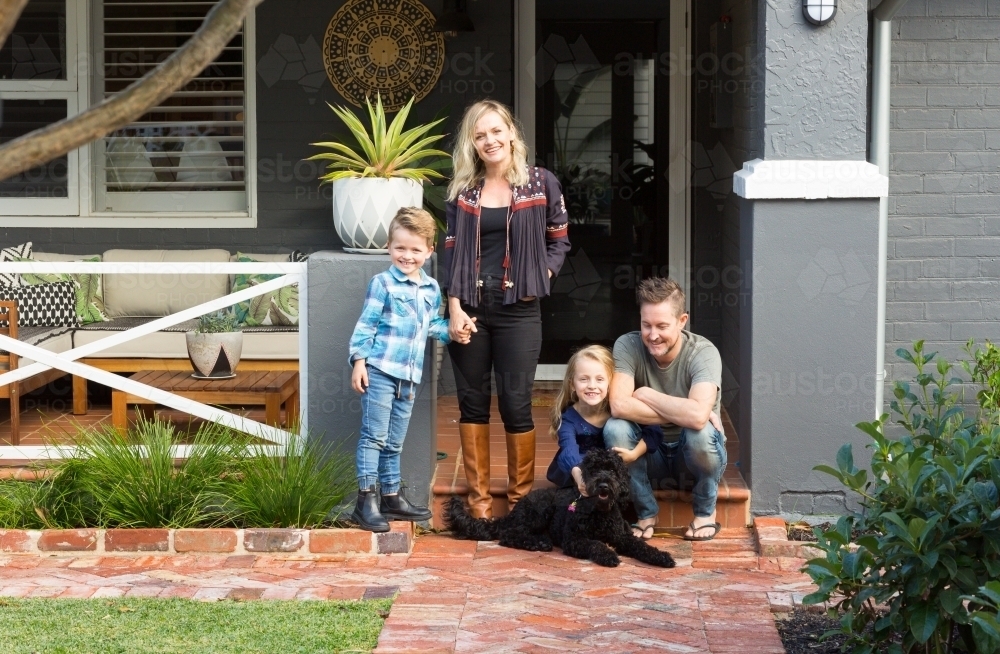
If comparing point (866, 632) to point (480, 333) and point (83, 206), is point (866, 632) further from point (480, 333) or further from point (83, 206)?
point (83, 206)

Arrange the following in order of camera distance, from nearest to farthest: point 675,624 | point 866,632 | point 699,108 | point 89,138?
point 89,138
point 866,632
point 675,624
point 699,108

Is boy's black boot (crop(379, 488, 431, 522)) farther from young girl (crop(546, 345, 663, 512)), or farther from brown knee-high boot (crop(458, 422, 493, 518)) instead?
young girl (crop(546, 345, 663, 512))

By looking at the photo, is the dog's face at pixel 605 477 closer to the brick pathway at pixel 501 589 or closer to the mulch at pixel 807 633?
the brick pathway at pixel 501 589

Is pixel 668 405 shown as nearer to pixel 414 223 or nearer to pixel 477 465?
pixel 477 465

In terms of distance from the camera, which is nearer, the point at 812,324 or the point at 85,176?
the point at 812,324

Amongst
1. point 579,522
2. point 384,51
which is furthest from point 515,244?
point 384,51

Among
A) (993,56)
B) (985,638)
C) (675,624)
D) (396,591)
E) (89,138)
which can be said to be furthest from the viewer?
(993,56)

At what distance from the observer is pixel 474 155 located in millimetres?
5055

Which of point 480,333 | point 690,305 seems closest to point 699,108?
point 690,305

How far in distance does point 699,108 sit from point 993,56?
184 centimetres

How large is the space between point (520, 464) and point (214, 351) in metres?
1.79

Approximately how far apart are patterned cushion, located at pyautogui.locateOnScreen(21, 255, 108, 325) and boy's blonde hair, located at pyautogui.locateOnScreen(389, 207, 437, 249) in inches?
126

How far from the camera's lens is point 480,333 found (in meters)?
5.05

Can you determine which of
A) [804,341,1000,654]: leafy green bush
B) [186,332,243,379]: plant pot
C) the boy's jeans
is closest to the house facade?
[186,332,243,379]: plant pot
